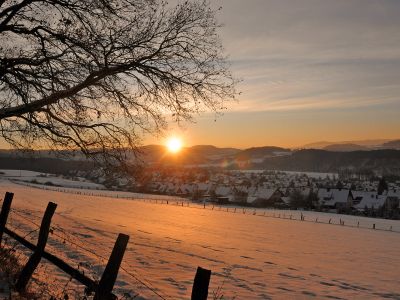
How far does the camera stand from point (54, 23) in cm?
1073

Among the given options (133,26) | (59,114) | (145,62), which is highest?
(133,26)

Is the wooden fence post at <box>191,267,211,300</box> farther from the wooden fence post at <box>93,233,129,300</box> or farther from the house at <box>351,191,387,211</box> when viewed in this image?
the house at <box>351,191,387,211</box>

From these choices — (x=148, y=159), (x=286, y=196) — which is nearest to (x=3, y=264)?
(x=148, y=159)

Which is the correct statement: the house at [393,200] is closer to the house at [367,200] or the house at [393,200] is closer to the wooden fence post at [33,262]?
the house at [367,200]

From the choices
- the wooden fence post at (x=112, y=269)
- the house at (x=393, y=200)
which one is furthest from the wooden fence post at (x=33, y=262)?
the house at (x=393, y=200)

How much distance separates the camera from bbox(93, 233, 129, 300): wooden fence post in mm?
5230

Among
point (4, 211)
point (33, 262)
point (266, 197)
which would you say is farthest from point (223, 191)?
point (33, 262)

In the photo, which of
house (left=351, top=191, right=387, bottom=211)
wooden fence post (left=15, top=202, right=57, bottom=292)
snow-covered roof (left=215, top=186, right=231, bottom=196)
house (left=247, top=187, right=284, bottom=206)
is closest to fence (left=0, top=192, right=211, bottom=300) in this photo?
wooden fence post (left=15, top=202, right=57, bottom=292)

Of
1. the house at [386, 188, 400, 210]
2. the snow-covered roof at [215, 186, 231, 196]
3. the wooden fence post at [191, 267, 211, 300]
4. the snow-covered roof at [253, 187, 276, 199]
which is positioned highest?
the house at [386, 188, 400, 210]

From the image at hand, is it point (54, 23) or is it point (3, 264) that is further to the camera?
point (54, 23)

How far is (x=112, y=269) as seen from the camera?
5281 millimetres

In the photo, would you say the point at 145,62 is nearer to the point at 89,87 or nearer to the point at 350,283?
the point at 89,87

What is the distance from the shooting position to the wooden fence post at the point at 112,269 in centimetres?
523

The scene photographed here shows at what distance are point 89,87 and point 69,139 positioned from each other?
1526 millimetres
